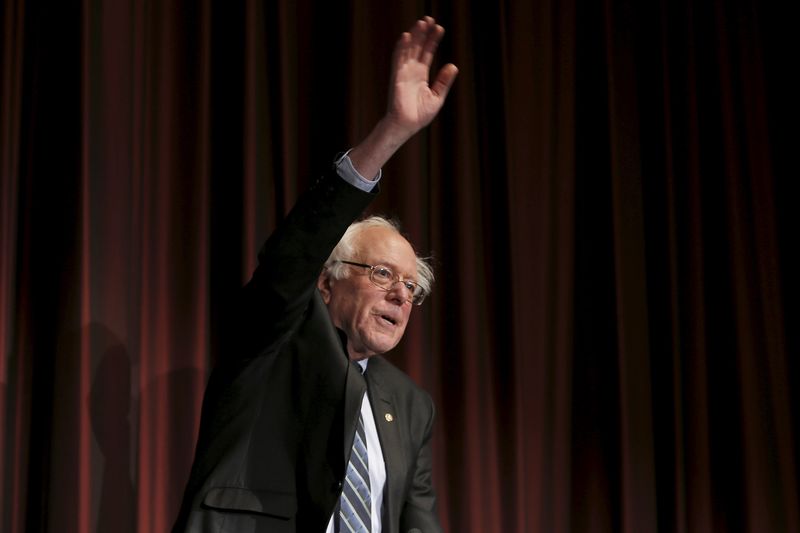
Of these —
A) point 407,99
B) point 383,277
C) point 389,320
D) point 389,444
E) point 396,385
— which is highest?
point 407,99

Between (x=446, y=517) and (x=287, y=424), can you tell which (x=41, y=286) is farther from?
(x=446, y=517)

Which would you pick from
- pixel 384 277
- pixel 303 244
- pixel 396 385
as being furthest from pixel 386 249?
pixel 303 244

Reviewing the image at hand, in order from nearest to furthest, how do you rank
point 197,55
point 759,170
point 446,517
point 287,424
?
point 287,424
point 197,55
point 446,517
point 759,170

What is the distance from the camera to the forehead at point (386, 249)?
7.78ft

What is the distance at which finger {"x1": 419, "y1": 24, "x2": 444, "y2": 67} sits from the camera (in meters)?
1.81

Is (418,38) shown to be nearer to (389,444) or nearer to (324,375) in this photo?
(324,375)

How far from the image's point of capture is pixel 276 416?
2061mm

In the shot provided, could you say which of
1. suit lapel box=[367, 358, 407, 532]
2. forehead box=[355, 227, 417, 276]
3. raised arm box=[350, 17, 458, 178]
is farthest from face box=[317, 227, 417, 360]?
raised arm box=[350, 17, 458, 178]

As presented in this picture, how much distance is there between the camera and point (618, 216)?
341 cm

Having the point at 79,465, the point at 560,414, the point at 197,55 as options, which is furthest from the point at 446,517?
the point at 197,55

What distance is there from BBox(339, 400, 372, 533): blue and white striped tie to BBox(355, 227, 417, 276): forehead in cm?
41

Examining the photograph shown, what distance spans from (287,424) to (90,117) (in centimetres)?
111

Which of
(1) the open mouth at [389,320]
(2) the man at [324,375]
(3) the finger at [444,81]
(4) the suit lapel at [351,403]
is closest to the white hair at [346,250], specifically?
(2) the man at [324,375]

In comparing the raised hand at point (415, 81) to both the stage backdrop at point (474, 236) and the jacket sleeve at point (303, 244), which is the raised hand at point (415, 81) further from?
the stage backdrop at point (474, 236)
